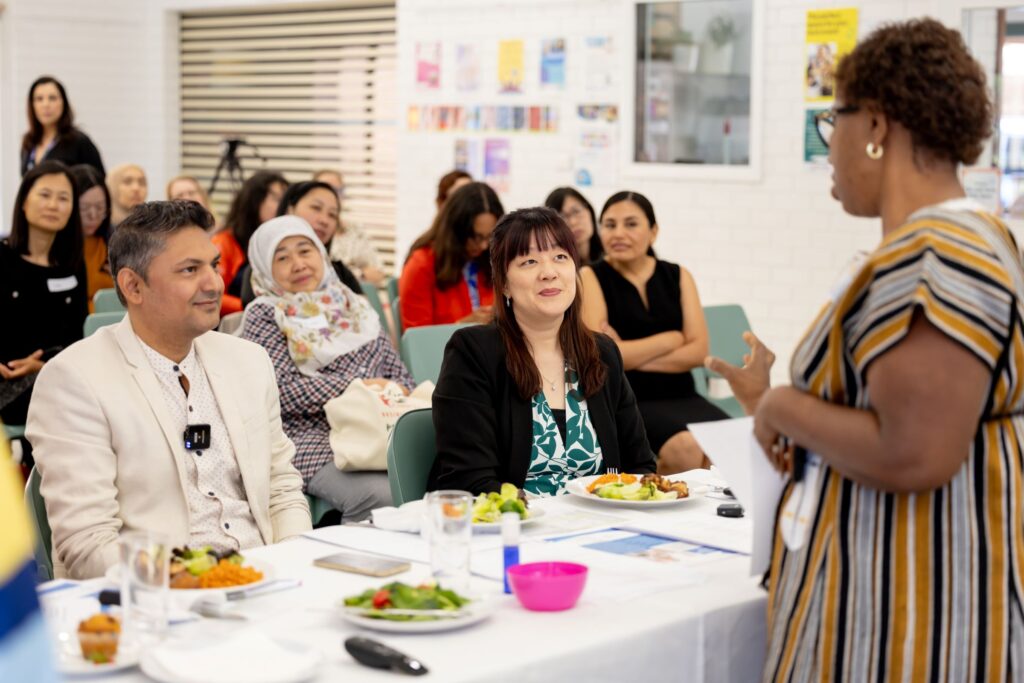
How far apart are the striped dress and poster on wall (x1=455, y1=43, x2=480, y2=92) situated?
7.10m

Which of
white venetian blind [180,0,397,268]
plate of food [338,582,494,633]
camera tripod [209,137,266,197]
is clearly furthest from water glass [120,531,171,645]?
camera tripod [209,137,266,197]

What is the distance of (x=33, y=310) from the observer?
5266 mm

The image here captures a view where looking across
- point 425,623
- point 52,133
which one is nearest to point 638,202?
point 425,623

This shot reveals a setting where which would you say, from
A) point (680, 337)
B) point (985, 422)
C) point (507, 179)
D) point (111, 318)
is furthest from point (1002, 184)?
point (985, 422)

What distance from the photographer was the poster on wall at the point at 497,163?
8578 mm

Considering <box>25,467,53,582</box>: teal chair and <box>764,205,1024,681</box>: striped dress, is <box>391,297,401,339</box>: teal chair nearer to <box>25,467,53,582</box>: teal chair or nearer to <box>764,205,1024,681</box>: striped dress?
<box>25,467,53,582</box>: teal chair

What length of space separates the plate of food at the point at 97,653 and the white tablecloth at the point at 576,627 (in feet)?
0.06

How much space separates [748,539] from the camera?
8.04ft

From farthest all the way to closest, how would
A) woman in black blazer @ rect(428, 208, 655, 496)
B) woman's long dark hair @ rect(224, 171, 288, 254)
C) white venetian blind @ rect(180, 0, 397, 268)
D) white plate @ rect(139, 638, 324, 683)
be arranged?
white venetian blind @ rect(180, 0, 397, 268)
woman's long dark hair @ rect(224, 171, 288, 254)
woman in black blazer @ rect(428, 208, 655, 496)
white plate @ rect(139, 638, 324, 683)

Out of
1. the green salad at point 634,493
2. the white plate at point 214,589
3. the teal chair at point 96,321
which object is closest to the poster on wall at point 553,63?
the teal chair at point 96,321

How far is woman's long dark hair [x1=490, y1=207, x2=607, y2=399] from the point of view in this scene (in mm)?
3189

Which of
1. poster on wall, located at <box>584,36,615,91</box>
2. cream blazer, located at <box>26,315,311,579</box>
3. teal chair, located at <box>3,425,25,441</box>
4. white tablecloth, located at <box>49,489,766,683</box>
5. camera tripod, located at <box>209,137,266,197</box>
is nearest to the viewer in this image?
white tablecloth, located at <box>49,489,766,683</box>

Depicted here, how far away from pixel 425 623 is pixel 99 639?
1.41ft

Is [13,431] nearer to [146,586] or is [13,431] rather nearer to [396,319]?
[396,319]
